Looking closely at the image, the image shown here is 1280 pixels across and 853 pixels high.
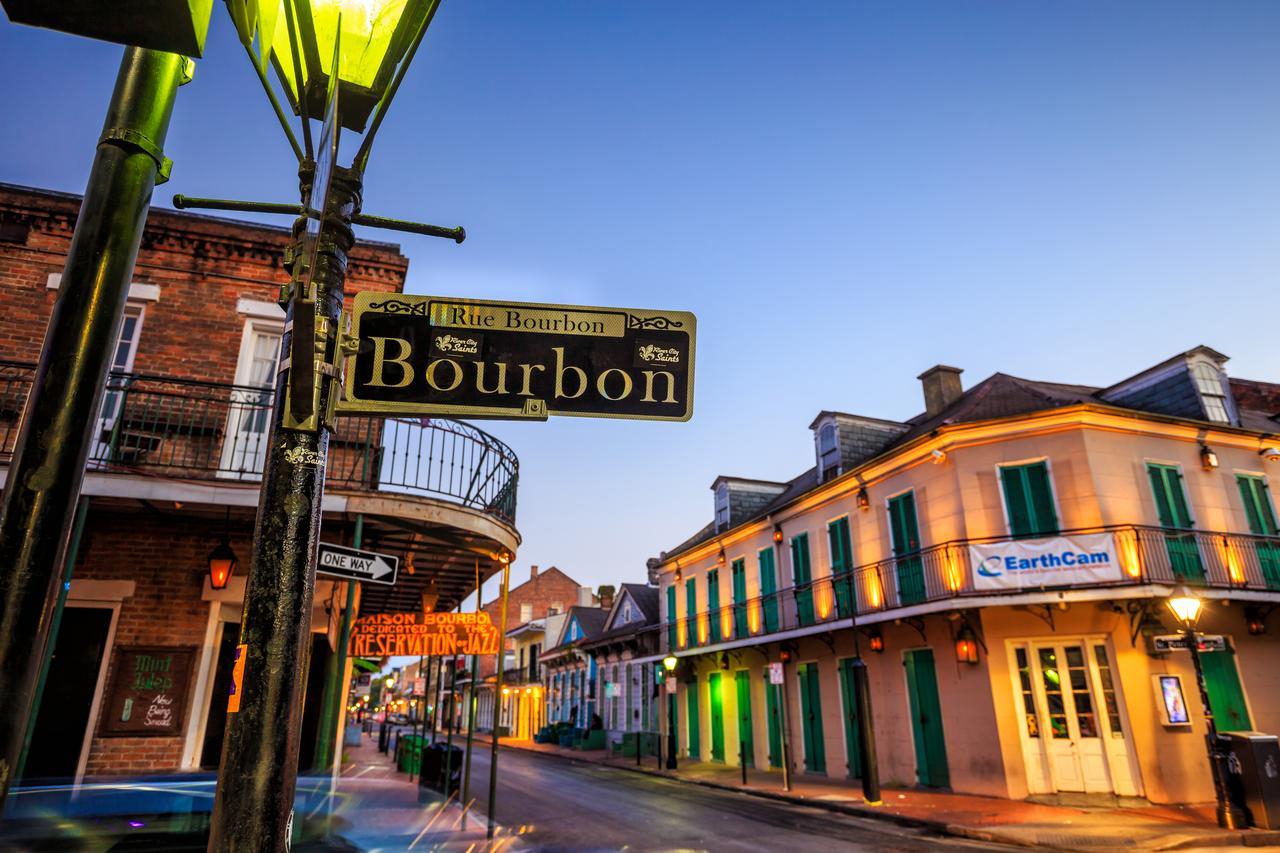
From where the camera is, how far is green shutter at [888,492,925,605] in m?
15.7

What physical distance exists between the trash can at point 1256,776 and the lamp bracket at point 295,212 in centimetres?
1281

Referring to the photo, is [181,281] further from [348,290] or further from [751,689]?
[751,689]

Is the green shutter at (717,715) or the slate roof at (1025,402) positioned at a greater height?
the slate roof at (1025,402)

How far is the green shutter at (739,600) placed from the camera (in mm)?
22266

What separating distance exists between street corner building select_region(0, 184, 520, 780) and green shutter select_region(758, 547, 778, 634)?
1268 cm

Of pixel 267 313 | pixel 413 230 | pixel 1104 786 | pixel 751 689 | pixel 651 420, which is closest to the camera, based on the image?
pixel 651 420

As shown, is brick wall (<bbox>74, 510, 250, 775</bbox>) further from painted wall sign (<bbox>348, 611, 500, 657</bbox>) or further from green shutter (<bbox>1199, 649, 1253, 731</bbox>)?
green shutter (<bbox>1199, 649, 1253, 731</bbox>)

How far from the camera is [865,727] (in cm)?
1358

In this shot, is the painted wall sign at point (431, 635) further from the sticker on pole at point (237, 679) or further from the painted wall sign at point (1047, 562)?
the painted wall sign at point (1047, 562)

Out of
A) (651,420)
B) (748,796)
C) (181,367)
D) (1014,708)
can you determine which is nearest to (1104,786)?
(1014,708)

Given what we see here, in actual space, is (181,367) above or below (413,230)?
above

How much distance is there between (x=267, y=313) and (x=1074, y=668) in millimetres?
14976

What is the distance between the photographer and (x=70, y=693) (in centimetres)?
823

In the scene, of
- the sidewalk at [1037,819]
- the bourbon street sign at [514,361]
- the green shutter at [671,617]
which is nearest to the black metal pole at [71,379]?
the bourbon street sign at [514,361]
